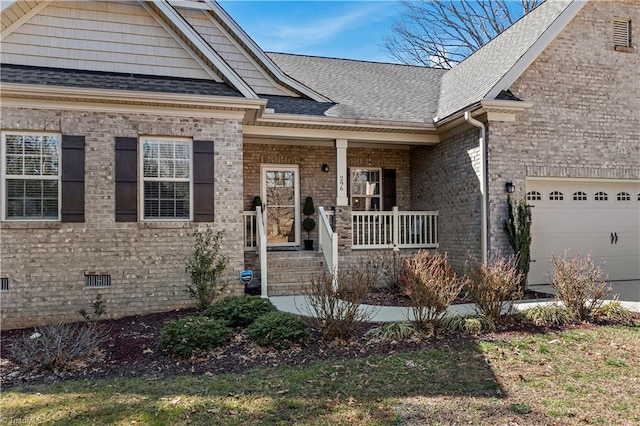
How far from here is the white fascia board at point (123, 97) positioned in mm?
7426

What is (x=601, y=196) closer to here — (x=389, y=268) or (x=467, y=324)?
(x=389, y=268)

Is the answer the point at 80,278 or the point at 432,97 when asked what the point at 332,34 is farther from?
the point at 80,278

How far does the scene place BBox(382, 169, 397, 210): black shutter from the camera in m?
12.4

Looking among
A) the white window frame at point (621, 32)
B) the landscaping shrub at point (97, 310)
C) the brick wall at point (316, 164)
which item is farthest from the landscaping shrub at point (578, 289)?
the landscaping shrub at point (97, 310)

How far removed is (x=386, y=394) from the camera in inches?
168

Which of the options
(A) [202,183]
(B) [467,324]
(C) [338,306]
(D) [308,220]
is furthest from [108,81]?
(B) [467,324]

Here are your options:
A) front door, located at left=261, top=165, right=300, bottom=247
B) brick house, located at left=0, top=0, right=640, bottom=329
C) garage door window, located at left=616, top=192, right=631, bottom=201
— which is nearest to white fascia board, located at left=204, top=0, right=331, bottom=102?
brick house, located at left=0, top=0, right=640, bottom=329

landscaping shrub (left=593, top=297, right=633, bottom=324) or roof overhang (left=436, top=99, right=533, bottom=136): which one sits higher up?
roof overhang (left=436, top=99, right=533, bottom=136)

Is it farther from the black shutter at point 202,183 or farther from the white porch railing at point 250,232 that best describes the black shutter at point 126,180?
the white porch railing at point 250,232

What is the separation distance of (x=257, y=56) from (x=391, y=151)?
4517mm

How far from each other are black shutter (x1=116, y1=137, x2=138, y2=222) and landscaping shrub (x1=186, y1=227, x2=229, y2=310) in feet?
4.08

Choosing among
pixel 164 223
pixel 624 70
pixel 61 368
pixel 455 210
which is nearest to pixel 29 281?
pixel 164 223

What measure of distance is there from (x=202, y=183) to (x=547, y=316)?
635 centimetres

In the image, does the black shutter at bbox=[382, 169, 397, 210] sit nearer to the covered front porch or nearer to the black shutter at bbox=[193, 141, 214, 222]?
the covered front porch
